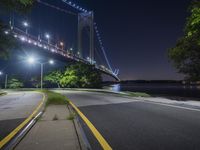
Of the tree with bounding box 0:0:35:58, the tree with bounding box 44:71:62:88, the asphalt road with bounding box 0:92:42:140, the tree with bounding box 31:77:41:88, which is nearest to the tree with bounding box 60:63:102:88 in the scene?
the tree with bounding box 44:71:62:88

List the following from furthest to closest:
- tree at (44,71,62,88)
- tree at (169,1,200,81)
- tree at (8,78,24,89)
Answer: tree at (8,78,24,89) < tree at (44,71,62,88) < tree at (169,1,200,81)

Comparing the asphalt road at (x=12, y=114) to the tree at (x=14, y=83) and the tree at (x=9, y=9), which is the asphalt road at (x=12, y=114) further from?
the tree at (x=14, y=83)

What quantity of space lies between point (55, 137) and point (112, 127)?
1920mm

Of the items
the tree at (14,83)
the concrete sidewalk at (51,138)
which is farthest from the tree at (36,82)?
the concrete sidewalk at (51,138)

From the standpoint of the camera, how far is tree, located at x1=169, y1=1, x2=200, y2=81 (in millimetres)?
15502

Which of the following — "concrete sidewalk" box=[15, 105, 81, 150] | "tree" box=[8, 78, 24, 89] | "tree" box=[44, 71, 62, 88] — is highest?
"tree" box=[44, 71, 62, 88]

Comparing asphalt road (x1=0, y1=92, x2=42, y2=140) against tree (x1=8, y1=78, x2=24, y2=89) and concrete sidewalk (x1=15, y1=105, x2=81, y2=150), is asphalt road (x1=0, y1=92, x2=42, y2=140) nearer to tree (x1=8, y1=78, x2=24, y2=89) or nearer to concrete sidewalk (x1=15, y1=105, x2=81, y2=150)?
concrete sidewalk (x1=15, y1=105, x2=81, y2=150)

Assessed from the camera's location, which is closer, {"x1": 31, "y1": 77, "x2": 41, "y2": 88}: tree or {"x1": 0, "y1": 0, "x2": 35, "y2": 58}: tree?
{"x1": 0, "y1": 0, "x2": 35, "y2": 58}: tree

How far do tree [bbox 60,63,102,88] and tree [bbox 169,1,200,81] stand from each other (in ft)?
135

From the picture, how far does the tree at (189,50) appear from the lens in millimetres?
15502

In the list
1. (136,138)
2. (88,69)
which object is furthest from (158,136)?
(88,69)

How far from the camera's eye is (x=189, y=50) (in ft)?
55.0

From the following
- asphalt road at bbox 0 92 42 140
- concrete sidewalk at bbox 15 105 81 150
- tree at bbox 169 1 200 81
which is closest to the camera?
concrete sidewalk at bbox 15 105 81 150

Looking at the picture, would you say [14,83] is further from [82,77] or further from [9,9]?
[9,9]
